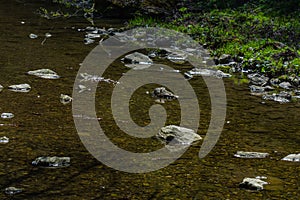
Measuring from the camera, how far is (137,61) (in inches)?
443

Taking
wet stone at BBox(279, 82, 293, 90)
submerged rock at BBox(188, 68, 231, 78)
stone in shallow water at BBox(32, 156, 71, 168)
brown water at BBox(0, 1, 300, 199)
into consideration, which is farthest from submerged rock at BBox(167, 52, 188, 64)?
stone in shallow water at BBox(32, 156, 71, 168)

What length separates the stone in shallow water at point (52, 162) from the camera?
5.39 meters

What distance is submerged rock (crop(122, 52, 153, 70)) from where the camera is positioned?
1102 centimetres

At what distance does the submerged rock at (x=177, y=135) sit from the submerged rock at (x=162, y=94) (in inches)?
74.9

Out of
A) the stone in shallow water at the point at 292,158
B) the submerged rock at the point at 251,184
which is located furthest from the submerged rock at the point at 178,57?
the submerged rock at the point at 251,184

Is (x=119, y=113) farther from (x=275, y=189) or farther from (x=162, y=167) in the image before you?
(x=275, y=189)

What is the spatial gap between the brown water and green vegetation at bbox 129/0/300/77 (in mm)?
1672

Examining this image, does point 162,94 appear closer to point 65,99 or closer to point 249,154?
point 65,99

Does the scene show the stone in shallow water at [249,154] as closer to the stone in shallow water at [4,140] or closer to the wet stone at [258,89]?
the stone in shallow water at [4,140]

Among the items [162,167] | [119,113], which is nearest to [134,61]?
[119,113]

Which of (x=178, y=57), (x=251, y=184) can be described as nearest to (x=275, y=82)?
(x=178, y=57)

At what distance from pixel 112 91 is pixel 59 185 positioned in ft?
12.8

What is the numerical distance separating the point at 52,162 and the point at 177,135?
1670 mm

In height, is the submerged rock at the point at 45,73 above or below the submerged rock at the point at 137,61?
above
